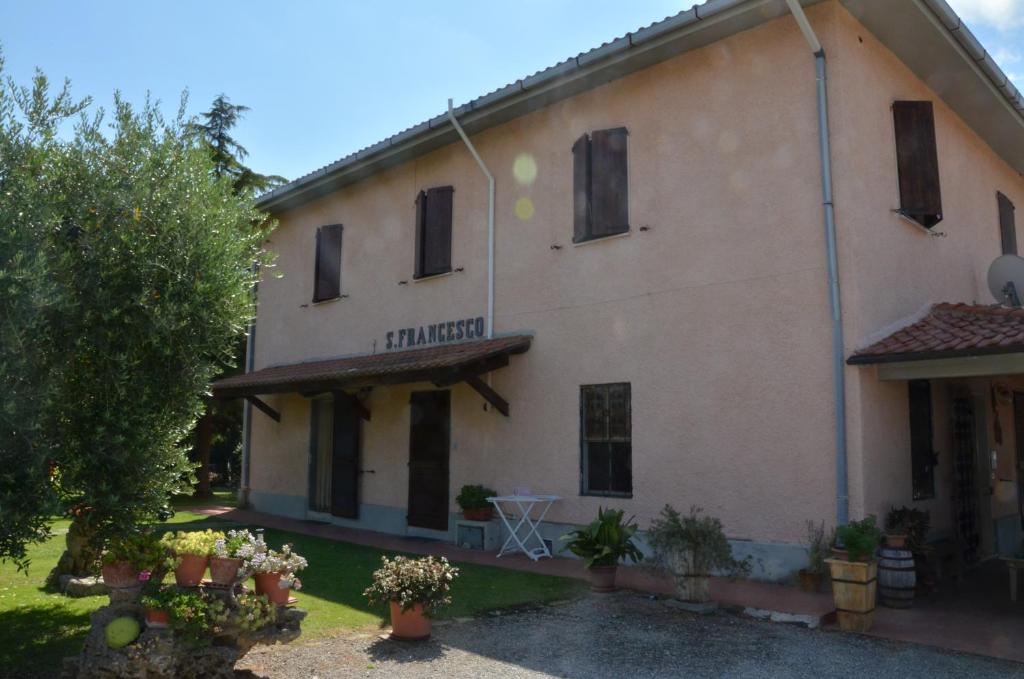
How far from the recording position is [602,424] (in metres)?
9.65

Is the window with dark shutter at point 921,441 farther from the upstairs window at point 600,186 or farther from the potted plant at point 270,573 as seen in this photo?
the potted plant at point 270,573

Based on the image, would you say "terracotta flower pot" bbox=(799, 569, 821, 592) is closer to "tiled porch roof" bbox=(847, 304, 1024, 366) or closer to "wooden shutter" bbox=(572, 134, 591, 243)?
"tiled porch roof" bbox=(847, 304, 1024, 366)

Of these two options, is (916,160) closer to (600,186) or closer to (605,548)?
(600,186)

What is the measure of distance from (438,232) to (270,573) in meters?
7.49

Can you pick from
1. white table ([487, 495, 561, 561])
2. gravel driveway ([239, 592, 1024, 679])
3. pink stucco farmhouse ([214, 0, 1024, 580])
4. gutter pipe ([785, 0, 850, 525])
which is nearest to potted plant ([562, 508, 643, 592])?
gravel driveway ([239, 592, 1024, 679])

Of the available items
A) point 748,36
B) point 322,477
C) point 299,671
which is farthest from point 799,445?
point 322,477

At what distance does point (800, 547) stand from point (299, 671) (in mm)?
4913

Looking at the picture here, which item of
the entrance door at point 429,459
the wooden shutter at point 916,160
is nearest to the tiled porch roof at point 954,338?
the wooden shutter at point 916,160

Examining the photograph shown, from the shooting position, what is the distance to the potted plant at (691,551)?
702 cm

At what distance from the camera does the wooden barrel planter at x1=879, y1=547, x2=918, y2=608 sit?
7195 millimetres

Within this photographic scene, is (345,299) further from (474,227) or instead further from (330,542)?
(330,542)

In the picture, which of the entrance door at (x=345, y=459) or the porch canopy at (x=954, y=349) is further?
the entrance door at (x=345, y=459)

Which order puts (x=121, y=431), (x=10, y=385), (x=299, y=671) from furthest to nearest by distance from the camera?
(x=299, y=671) < (x=121, y=431) < (x=10, y=385)

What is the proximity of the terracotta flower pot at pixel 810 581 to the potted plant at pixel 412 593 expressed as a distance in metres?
3.57
